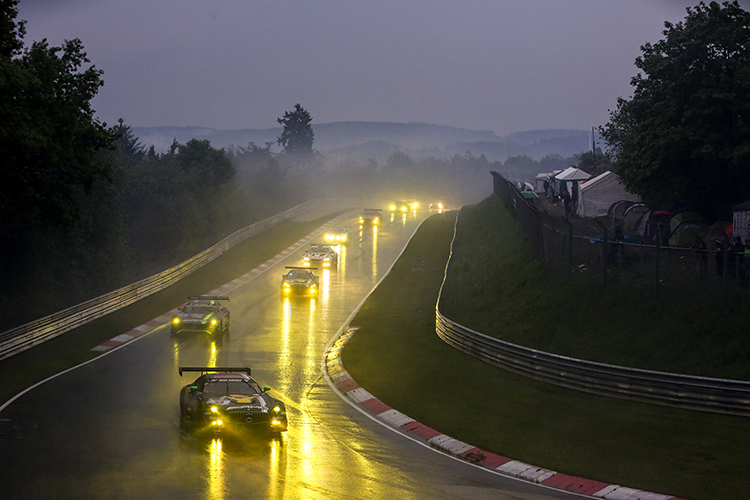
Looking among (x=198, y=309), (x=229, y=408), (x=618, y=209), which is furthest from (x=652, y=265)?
(x=618, y=209)

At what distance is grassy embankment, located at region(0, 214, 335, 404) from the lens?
61.3 feet

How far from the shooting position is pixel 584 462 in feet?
39.7

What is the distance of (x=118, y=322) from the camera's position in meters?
26.5

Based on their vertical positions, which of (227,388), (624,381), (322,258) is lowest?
(624,381)

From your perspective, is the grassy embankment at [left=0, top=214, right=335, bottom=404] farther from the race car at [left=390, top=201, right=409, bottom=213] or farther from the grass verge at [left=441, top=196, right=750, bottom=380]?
the race car at [left=390, top=201, right=409, bottom=213]

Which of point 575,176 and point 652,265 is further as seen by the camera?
point 575,176

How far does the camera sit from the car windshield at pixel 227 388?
13.3 m

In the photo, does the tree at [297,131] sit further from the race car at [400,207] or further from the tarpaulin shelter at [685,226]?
the tarpaulin shelter at [685,226]

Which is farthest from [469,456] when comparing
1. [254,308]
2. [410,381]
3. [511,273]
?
[254,308]

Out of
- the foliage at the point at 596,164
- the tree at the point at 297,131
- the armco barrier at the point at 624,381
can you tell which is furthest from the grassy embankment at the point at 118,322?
the tree at the point at 297,131

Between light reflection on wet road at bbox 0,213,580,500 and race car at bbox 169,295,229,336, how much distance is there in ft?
7.01

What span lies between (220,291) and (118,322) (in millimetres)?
8685

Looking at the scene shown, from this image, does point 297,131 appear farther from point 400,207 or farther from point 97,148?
point 97,148

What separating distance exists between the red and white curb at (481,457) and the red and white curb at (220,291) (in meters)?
9.14
